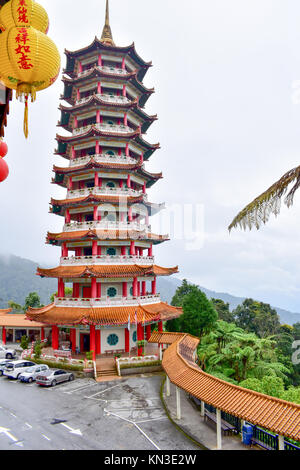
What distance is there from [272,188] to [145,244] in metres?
23.0

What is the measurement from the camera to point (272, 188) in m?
9.55

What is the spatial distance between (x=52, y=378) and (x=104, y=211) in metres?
15.3

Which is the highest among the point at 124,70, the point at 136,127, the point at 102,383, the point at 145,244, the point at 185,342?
the point at 124,70

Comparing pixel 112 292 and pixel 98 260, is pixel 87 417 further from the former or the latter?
pixel 98 260

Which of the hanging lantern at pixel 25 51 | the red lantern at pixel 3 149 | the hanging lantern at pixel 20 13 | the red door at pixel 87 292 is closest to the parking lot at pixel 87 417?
the red door at pixel 87 292

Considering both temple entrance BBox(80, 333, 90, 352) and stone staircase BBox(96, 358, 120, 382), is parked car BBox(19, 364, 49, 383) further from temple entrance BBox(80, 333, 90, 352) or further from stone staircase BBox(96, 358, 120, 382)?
temple entrance BBox(80, 333, 90, 352)

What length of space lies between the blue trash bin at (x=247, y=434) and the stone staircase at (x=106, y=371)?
12608 millimetres

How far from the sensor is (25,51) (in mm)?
6125

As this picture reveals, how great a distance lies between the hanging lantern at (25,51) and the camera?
6156mm

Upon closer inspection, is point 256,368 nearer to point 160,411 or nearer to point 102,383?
point 160,411

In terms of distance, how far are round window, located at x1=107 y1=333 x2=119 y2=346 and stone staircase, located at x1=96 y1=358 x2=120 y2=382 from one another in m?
2.51

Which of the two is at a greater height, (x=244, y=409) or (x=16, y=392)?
(x=244, y=409)

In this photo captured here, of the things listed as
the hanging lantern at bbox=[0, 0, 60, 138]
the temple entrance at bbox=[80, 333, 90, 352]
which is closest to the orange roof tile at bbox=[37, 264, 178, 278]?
the temple entrance at bbox=[80, 333, 90, 352]
